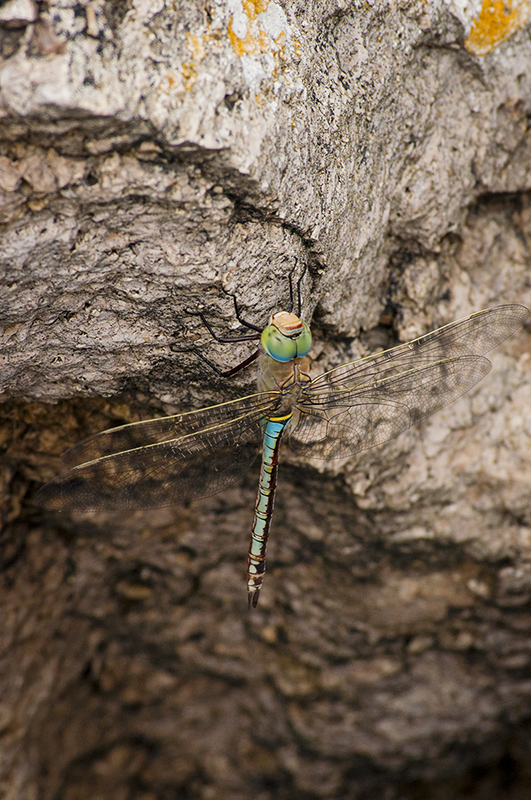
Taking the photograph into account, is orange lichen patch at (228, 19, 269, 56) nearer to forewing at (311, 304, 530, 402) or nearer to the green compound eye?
the green compound eye

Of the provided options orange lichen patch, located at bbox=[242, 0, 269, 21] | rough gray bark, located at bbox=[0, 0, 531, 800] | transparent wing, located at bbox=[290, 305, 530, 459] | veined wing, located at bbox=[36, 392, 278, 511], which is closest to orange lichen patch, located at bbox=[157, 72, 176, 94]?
rough gray bark, located at bbox=[0, 0, 531, 800]

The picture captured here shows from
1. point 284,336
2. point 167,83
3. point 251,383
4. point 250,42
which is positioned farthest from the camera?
point 251,383

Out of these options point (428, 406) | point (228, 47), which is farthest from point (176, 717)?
point (228, 47)

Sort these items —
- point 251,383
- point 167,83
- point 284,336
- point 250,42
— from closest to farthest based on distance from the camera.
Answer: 1. point 167,83
2. point 250,42
3. point 284,336
4. point 251,383

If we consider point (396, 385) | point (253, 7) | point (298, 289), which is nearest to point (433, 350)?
point (396, 385)

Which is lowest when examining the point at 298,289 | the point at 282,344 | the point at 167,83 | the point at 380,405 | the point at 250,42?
the point at 380,405

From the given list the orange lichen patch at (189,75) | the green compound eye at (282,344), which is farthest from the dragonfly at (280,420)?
the orange lichen patch at (189,75)

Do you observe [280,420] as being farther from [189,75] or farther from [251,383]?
[189,75]
